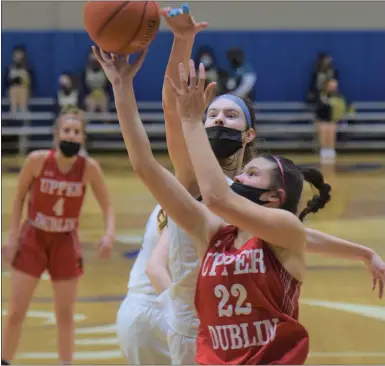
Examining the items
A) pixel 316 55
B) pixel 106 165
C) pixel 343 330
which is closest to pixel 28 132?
pixel 106 165

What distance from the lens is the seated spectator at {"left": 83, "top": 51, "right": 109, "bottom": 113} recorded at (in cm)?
1659

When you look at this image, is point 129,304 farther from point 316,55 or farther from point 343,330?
point 316,55

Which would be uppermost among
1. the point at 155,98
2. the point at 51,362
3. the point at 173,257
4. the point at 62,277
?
the point at 155,98

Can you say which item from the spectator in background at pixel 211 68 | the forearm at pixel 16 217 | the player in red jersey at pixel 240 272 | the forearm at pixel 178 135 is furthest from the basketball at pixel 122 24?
the spectator in background at pixel 211 68

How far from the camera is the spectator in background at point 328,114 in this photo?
53.5ft

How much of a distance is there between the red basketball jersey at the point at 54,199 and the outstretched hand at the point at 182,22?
2420 millimetres

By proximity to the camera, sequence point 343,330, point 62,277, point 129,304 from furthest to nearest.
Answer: point 343,330 → point 62,277 → point 129,304

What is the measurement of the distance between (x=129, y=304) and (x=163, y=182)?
4.09 feet

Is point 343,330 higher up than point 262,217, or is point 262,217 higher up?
point 262,217

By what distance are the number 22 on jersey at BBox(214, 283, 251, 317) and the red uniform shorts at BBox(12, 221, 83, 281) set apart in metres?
2.64

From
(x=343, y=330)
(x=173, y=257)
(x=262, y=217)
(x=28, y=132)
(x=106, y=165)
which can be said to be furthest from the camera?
(x=28, y=132)

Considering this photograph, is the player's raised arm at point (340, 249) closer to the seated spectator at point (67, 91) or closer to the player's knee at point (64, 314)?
the player's knee at point (64, 314)

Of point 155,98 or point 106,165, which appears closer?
point 106,165

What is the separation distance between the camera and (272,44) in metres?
17.6
